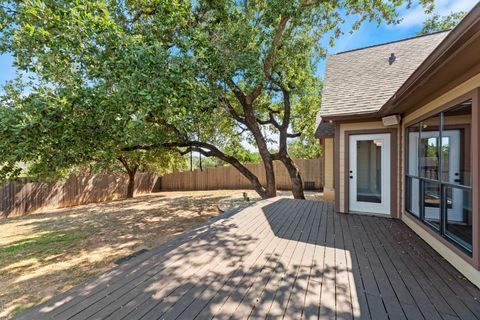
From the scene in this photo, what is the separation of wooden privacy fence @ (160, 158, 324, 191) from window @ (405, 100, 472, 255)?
9.29m

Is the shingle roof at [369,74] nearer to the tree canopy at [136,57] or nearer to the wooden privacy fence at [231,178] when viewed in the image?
the tree canopy at [136,57]

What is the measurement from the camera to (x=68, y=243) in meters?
5.74

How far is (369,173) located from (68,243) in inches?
295

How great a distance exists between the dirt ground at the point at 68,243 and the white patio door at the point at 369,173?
15.4ft

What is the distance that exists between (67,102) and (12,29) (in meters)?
3.00

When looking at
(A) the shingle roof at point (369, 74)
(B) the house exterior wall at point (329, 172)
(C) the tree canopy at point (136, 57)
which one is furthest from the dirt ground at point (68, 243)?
(A) the shingle roof at point (369, 74)

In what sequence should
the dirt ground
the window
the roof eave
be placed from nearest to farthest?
the roof eave → the window → the dirt ground

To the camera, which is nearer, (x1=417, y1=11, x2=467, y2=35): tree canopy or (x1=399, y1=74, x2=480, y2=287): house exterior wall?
(x1=399, y1=74, x2=480, y2=287): house exterior wall

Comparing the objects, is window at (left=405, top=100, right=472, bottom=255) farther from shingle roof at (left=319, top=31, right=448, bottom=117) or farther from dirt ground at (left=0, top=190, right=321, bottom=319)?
dirt ground at (left=0, top=190, right=321, bottom=319)

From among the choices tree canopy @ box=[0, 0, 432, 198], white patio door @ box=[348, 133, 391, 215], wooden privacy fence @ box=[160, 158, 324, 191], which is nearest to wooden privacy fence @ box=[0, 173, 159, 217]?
wooden privacy fence @ box=[160, 158, 324, 191]

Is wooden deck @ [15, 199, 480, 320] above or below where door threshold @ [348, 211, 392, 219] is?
below

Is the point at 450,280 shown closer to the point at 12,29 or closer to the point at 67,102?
the point at 67,102

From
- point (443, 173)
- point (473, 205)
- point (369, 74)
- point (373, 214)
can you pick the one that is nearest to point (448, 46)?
point (473, 205)

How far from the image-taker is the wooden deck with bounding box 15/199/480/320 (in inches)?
72.9
